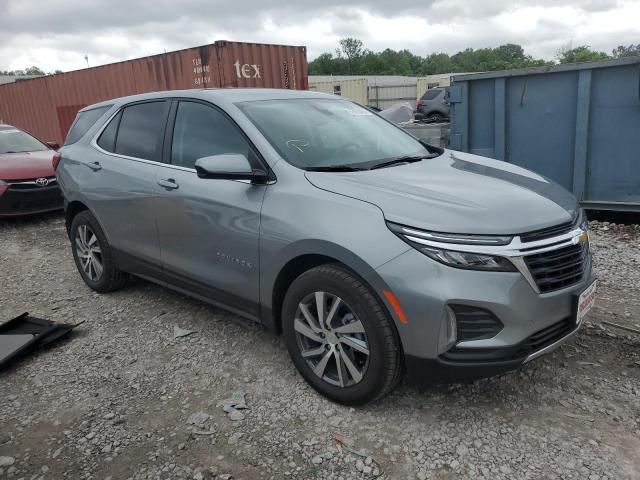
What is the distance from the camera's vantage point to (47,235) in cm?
721

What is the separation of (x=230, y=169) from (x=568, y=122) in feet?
14.5

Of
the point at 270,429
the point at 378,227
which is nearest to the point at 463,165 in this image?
the point at 378,227

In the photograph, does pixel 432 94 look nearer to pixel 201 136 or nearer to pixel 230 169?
pixel 201 136

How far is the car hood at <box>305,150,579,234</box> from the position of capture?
2.37 metres

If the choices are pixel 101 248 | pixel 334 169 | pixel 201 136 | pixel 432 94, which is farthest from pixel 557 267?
pixel 432 94

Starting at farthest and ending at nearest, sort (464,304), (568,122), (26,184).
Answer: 1. (26,184)
2. (568,122)
3. (464,304)

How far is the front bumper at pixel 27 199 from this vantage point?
7.55 metres

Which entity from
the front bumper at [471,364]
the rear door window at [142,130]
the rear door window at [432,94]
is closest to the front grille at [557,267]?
the front bumper at [471,364]

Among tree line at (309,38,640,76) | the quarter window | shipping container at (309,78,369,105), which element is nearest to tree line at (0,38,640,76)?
tree line at (309,38,640,76)

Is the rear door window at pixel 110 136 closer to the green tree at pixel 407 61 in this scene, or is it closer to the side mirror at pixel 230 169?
the side mirror at pixel 230 169

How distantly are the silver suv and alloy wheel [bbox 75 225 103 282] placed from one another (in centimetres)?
47

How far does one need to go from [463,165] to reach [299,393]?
1.70 metres

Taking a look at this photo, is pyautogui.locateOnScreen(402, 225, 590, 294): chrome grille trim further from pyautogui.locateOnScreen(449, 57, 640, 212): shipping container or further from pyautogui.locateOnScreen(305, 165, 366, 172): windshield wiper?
pyautogui.locateOnScreen(449, 57, 640, 212): shipping container

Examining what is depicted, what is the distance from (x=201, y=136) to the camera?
345cm
